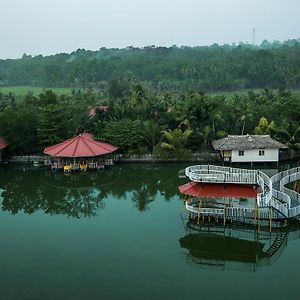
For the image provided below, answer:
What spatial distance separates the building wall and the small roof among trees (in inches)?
19.5

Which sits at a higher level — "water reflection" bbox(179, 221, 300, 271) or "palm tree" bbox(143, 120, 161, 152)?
"palm tree" bbox(143, 120, 161, 152)

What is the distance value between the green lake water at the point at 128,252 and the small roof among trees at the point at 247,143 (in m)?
7.33

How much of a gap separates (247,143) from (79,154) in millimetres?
13058

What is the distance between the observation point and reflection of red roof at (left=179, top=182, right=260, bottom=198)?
22.7 metres

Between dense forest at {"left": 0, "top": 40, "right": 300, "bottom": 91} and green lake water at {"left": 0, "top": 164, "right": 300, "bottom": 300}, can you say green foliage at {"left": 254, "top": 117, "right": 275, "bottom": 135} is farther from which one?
dense forest at {"left": 0, "top": 40, "right": 300, "bottom": 91}

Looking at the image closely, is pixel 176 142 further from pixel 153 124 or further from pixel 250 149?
pixel 250 149

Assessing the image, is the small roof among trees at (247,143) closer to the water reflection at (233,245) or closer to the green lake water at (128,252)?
the green lake water at (128,252)

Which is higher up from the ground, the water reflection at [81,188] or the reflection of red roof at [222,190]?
the reflection of red roof at [222,190]

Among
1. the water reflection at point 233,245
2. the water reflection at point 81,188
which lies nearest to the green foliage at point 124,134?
the water reflection at point 81,188

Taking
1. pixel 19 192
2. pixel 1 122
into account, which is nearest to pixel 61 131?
pixel 1 122

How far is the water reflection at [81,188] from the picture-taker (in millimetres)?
27656

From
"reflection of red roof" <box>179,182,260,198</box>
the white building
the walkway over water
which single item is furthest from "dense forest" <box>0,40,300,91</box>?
"reflection of red roof" <box>179,182,260,198</box>

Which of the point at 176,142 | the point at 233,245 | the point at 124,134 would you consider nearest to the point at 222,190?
the point at 233,245

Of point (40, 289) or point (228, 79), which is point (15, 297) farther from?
point (228, 79)
